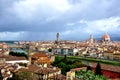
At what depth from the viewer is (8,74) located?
22.3 meters

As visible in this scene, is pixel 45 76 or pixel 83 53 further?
pixel 83 53

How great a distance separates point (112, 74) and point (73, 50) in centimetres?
3884

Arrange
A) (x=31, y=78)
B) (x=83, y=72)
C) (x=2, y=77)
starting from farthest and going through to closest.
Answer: (x=83, y=72)
(x=2, y=77)
(x=31, y=78)

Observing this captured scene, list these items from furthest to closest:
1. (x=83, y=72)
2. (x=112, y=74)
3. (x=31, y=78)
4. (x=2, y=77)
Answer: (x=112, y=74)
(x=83, y=72)
(x=2, y=77)
(x=31, y=78)

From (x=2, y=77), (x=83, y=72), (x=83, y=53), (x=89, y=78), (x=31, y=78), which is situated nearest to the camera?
(x=31, y=78)

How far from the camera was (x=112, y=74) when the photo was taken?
28.1 metres

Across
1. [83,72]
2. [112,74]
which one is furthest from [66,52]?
[83,72]

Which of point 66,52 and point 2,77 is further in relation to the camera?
point 66,52

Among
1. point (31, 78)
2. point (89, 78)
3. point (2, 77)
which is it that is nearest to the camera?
point (31, 78)

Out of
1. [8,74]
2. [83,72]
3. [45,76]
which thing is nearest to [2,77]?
[8,74]

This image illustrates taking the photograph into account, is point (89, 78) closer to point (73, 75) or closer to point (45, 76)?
point (73, 75)

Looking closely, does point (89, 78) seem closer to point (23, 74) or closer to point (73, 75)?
point (73, 75)

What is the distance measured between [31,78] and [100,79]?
5.91 meters

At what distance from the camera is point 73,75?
22406mm
